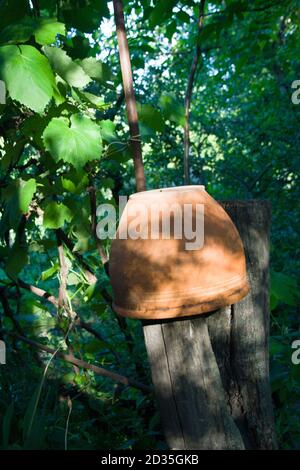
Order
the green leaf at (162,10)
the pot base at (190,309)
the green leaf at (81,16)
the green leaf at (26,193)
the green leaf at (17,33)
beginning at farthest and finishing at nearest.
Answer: the green leaf at (162,10), the green leaf at (81,16), the green leaf at (26,193), the green leaf at (17,33), the pot base at (190,309)

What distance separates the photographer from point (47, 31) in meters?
1.47

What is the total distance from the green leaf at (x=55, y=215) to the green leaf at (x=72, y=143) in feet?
1.37

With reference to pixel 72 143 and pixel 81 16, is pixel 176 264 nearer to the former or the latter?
pixel 72 143

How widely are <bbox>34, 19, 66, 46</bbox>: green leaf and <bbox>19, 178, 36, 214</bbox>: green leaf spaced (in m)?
0.51

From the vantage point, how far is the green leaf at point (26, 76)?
133 centimetres

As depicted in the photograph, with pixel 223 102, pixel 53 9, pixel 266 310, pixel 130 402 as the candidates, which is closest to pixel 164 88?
pixel 223 102

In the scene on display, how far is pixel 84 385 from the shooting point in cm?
216

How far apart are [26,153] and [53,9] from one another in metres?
1.33

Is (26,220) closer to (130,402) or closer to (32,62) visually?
(32,62)

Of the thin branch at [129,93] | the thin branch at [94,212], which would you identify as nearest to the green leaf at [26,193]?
the thin branch at [94,212]

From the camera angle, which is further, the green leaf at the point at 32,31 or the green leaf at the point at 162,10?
the green leaf at the point at 162,10

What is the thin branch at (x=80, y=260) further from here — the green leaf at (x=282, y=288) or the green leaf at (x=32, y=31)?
the green leaf at (x=32, y=31)

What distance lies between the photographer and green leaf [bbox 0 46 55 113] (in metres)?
1.33

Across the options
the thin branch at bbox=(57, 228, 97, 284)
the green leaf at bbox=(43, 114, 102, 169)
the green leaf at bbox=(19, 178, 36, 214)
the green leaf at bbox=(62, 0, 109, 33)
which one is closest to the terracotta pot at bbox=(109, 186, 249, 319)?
the green leaf at bbox=(43, 114, 102, 169)
